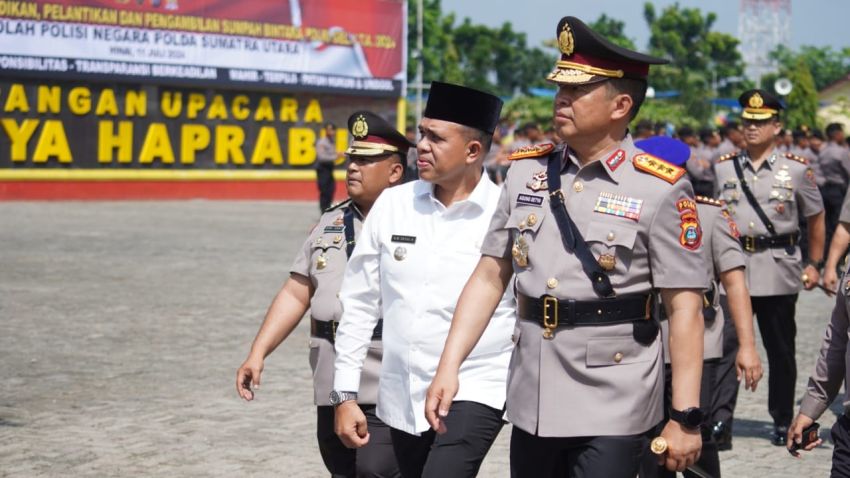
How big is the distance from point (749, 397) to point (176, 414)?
4.04m

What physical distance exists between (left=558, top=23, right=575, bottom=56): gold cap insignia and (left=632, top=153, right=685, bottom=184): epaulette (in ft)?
1.24

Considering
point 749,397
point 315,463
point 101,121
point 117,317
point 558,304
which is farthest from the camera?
point 101,121

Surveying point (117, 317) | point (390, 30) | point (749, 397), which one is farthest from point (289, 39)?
point (749, 397)

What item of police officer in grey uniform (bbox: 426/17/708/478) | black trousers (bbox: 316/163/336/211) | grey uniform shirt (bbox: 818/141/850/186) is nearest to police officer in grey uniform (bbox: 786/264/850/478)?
police officer in grey uniform (bbox: 426/17/708/478)

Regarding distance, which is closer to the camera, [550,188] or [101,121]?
[550,188]

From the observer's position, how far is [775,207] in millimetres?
8508

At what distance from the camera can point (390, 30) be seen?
35.6 meters

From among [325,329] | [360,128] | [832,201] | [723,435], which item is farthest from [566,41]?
[832,201]

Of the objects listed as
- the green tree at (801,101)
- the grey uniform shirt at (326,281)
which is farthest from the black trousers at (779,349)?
the green tree at (801,101)

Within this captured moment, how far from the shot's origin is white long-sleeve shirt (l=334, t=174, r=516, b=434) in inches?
186

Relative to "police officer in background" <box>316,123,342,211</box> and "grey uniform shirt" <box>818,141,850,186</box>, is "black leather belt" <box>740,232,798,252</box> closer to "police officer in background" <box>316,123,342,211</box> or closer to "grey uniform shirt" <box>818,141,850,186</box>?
"grey uniform shirt" <box>818,141,850,186</box>

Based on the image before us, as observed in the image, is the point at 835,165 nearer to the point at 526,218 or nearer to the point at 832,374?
the point at 832,374

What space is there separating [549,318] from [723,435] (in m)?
3.97

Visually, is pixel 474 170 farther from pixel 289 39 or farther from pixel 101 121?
pixel 289 39
